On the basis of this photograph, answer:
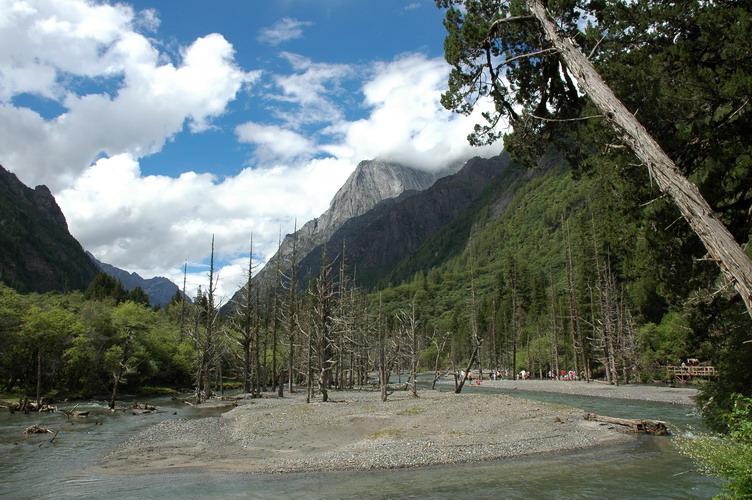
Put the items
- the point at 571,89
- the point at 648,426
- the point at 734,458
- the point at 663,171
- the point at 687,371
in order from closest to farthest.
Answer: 1. the point at 734,458
2. the point at 663,171
3. the point at 571,89
4. the point at 648,426
5. the point at 687,371

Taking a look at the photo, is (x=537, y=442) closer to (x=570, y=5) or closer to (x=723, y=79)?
(x=723, y=79)

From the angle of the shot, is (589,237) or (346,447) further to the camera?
(589,237)

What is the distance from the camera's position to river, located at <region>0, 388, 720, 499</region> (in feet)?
40.7

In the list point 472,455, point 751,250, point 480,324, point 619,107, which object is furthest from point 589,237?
point 619,107

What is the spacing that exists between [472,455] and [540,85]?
12481 millimetres

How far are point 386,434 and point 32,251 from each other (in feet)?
599

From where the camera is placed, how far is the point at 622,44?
1228 centimetres

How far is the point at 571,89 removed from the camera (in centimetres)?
1331

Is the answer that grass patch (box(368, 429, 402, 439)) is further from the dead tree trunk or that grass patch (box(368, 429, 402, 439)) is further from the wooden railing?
the wooden railing

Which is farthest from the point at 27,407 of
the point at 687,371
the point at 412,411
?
the point at 687,371

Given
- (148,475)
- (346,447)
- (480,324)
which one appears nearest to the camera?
A: (148,475)

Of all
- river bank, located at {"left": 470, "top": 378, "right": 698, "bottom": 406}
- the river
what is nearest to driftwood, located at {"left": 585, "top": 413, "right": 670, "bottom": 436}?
the river

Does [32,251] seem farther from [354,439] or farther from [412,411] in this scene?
[354,439]

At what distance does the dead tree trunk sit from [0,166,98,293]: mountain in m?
151
